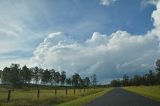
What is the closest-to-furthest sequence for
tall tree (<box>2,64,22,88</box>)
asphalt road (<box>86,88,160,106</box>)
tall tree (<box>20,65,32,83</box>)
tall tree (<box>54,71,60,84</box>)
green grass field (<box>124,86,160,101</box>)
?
asphalt road (<box>86,88,160,106</box>) → green grass field (<box>124,86,160,101</box>) → tall tree (<box>2,64,22,88</box>) → tall tree (<box>20,65,32,83</box>) → tall tree (<box>54,71,60,84</box>)

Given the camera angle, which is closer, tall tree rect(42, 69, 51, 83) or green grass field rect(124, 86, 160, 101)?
green grass field rect(124, 86, 160, 101)

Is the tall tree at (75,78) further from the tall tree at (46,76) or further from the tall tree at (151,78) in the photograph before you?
the tall tree at (151,78)

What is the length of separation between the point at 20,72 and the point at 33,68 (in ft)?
106

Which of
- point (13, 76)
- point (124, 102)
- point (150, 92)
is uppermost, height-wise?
point (13, 76)

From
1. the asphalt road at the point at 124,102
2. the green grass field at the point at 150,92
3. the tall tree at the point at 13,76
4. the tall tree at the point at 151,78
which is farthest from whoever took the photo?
the tall tree at the point at 151,78

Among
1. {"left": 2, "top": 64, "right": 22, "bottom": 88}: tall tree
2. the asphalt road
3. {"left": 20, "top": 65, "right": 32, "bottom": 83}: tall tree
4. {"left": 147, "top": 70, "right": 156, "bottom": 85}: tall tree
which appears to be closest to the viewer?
the asphalt road

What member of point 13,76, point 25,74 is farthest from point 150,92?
point 25,74

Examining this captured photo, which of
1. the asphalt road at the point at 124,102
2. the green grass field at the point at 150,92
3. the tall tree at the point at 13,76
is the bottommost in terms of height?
the asphalt road at the point at 124,102

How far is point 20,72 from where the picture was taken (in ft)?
510

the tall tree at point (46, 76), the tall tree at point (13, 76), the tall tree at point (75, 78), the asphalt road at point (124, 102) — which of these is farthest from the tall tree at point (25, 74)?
the asphalt road at point (124, 102)

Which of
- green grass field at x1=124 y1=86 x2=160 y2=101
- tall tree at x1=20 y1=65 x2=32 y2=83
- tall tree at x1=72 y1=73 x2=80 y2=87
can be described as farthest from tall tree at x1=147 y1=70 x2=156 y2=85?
green grass field at x1=124 y1=86 x2=160 y2=101

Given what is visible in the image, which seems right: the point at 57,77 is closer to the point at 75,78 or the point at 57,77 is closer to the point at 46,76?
the point at 46,76

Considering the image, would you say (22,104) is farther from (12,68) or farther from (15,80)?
(12,68)

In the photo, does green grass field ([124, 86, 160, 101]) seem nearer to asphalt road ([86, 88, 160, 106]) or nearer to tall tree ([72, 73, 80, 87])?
asphalt road ([86, 88, 160, 106])
